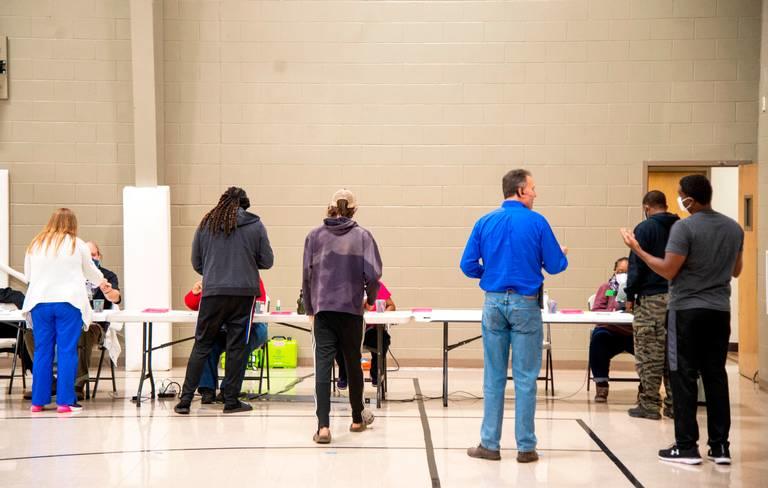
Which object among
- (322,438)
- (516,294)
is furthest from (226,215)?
(516,294)

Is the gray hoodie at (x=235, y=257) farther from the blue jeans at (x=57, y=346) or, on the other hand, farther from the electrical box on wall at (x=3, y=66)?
the electrical box on wall at (x=3, y=66)

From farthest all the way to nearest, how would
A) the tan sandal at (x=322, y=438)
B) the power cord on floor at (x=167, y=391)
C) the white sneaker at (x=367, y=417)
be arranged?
the power cord on floor at (x=167, y=391)
the white sneaker at (x=367, y=417)
the tan sandal at (x=322, y=438)

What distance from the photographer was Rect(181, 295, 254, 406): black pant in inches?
244

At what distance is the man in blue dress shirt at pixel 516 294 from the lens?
468 centimetres

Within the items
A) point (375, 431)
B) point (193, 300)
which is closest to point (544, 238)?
point (375, 431)

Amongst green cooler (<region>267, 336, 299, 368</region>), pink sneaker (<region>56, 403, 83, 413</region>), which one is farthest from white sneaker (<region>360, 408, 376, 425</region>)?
green cooler (<region>267, 336, 299, 368</region>)

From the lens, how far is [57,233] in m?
6.23

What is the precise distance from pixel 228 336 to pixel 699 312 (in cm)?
312

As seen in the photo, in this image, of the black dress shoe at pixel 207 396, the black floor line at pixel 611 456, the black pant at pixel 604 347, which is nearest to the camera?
the black floor line at pixel 611 456

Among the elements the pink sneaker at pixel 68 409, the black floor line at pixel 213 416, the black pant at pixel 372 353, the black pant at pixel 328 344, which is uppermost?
the black pant at pixel 328 344

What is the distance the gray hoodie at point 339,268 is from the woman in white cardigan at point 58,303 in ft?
5.81

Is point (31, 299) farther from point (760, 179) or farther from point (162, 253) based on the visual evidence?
point (760, 179)

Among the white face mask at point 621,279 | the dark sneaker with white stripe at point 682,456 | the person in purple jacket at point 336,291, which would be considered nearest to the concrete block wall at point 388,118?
the white face mask at point 621,279

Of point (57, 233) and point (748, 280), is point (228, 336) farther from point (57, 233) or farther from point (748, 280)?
point (748, 280)
